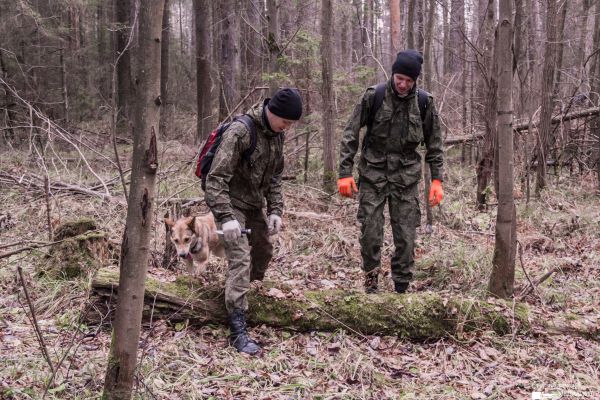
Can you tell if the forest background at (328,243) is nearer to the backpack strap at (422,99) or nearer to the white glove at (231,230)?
the backpack strap at (422,99)

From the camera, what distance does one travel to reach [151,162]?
262cm

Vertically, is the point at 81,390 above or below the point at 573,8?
below

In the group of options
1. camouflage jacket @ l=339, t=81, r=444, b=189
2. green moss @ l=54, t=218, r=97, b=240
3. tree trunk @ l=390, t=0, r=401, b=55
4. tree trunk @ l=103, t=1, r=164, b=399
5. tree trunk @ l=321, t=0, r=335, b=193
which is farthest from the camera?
tree trunk @ l=390, t=0, r=401, b=55

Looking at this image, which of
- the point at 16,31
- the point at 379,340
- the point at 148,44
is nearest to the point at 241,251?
the point at 379,340

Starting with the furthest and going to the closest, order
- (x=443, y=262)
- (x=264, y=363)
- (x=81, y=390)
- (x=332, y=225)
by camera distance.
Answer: (x=332, y=225)
(x=443, y=262)
(x=264, y=363)
(x=81, y=390)

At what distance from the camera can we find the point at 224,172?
412 centimetres

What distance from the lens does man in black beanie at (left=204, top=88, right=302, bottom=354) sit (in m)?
4.10

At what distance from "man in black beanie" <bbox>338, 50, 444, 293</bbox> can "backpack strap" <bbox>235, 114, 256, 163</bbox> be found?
1.17m

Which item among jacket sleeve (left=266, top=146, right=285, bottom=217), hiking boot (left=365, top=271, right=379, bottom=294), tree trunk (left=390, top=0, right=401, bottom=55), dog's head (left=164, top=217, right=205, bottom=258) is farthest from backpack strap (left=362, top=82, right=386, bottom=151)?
tree trunk (left=390, top=0, right=401, bottom=55)

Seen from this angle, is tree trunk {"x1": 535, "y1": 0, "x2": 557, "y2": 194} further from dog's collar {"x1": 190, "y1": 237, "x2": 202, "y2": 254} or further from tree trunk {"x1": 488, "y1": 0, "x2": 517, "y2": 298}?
dog's collar {"x1": 190, "y1": 237, "x2": 202, "y2": 254}

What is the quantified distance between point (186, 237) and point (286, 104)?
2.33 meters

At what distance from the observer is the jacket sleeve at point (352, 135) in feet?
16.9

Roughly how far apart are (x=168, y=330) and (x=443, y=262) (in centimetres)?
352

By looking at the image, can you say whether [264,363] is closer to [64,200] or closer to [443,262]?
[443,262]
